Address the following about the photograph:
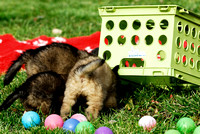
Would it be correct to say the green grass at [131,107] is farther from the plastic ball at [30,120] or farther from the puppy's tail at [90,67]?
the puppy's tail at [90,67]

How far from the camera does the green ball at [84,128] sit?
3445 millimetres

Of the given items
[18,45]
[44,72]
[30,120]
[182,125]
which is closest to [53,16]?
[18,45]

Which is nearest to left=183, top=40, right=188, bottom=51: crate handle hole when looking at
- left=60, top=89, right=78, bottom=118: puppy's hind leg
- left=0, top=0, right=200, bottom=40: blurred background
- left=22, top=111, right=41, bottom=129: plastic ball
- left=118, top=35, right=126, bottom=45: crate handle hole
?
left=118, top=35, right=126, bottom=45: crate handle hole

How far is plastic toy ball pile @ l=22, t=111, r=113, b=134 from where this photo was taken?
3.47m

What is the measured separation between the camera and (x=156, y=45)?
430 cm

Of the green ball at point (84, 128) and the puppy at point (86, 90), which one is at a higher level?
the puppy at point (86, 90)

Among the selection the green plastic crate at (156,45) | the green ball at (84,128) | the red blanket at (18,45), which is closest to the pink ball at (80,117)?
the green ball at (84,128)

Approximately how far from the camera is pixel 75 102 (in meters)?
4.09

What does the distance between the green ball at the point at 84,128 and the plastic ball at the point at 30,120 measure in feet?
1.69

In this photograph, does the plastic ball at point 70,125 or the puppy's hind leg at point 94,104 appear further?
the puppy's hind leg at point 94,104

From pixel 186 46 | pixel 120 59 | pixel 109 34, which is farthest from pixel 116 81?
pixel 186 46

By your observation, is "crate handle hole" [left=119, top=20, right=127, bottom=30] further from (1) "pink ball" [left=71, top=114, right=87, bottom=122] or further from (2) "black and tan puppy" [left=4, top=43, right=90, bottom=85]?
(1) "pink ball" [left=71, top=114, right=87, bottom=122]

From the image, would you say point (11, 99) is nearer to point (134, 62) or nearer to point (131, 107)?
point (131, 107)

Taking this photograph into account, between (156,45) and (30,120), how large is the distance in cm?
168
